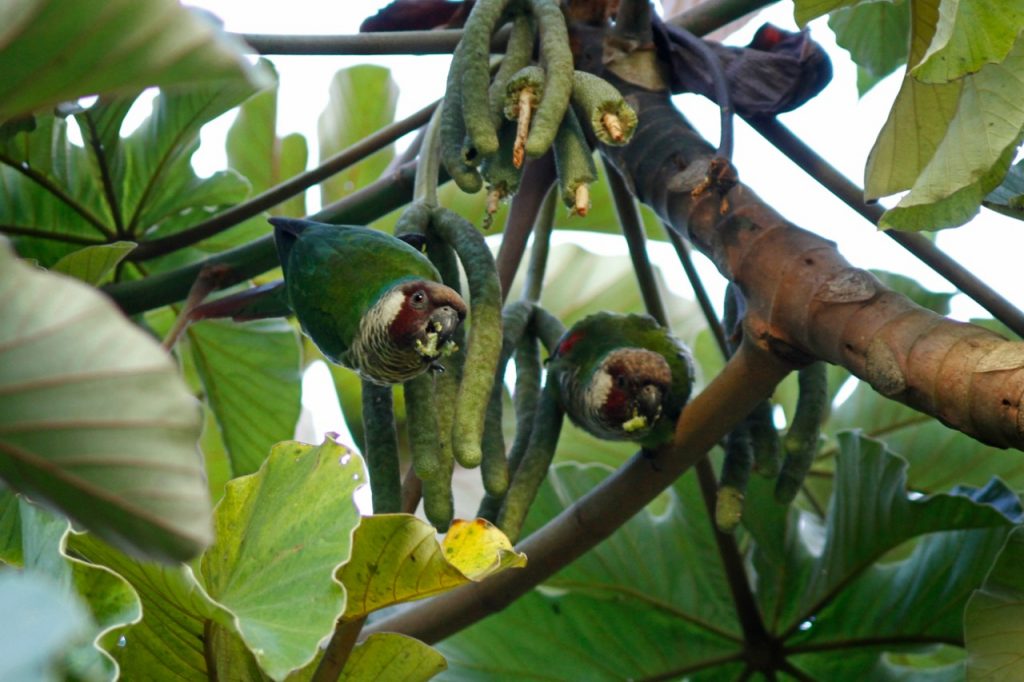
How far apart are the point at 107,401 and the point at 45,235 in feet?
3.11

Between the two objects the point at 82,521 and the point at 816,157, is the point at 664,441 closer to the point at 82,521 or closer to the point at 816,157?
the point at 816,157

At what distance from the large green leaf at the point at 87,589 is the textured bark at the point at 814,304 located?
46 cm

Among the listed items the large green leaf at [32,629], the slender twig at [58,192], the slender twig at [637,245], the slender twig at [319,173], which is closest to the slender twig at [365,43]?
the slender twig at [319,173]

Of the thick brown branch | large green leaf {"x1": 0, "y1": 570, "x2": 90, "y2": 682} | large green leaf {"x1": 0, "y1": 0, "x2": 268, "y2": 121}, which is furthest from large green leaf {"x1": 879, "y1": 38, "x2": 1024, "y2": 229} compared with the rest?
large green leaf {"x1": 0, "y1": 570, "x2": 90, "y2": 682}

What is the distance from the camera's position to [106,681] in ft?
2.14

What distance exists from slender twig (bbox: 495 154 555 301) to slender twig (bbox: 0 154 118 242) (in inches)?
19.8

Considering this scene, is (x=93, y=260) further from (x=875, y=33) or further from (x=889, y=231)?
(x=875, y=33)

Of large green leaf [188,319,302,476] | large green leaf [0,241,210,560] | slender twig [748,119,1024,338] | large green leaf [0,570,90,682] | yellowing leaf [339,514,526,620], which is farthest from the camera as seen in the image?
large green leaf [188,319,302,476]

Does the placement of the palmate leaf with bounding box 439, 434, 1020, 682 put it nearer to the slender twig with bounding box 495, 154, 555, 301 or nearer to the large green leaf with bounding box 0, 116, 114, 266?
the slender twig with bounding box 495, 154, 555, 301

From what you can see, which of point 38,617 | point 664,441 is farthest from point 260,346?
point 38,617

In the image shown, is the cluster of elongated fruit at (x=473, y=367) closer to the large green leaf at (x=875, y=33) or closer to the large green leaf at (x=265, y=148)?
the large green leaf at (x=875, y=33)

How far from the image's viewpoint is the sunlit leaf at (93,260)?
1.11 meters

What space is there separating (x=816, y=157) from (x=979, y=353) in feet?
1.37

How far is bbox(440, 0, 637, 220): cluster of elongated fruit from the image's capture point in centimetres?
87
